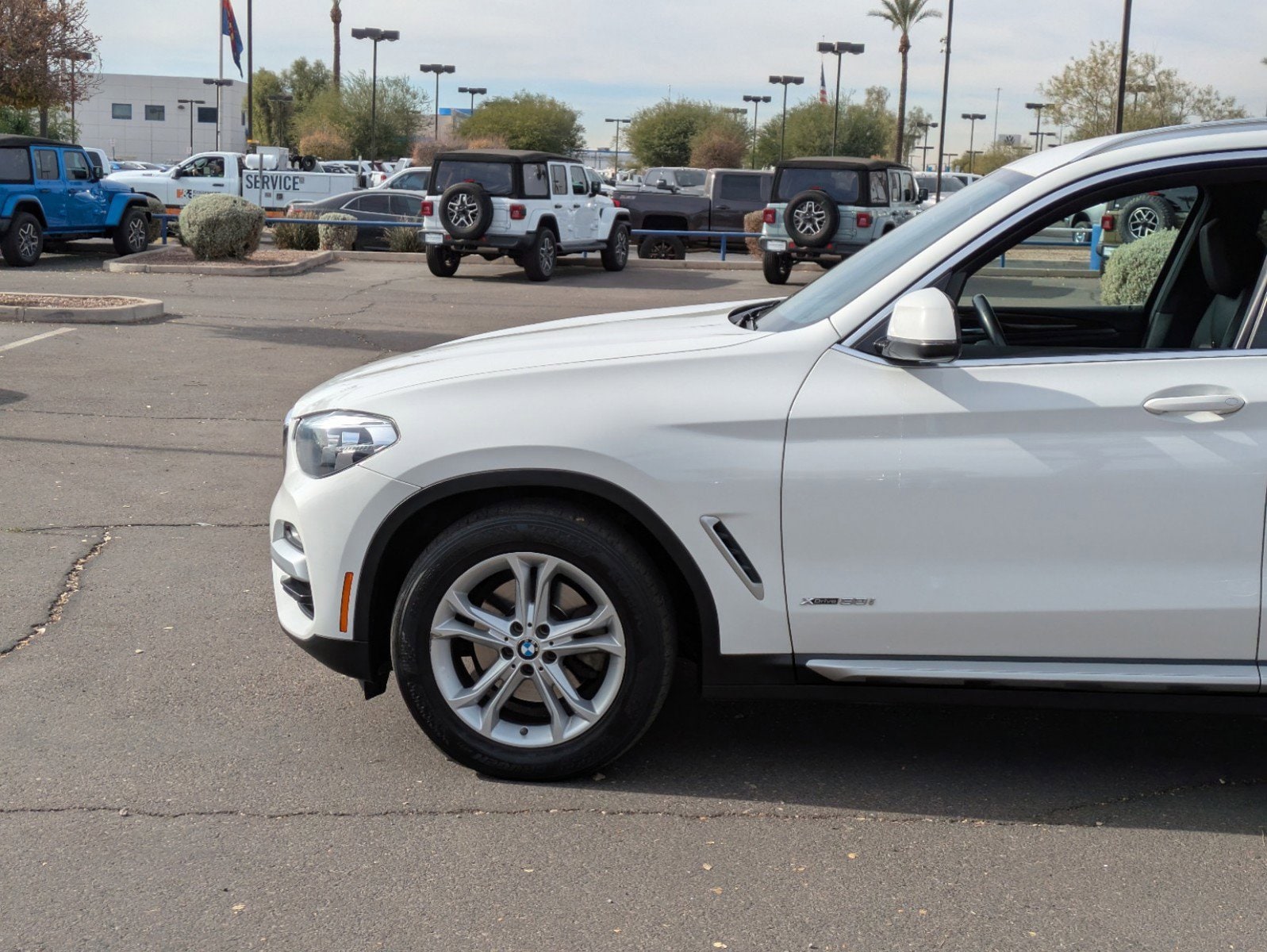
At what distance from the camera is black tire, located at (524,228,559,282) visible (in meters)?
21.8

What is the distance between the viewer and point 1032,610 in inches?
145

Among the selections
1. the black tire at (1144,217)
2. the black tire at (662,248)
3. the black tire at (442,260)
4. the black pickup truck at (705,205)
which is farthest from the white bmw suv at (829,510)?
the black pickup truck at (705,205)

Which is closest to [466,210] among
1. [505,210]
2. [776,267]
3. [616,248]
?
[505,210]

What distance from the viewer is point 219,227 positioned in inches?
845

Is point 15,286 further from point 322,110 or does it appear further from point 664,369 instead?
point 322,110

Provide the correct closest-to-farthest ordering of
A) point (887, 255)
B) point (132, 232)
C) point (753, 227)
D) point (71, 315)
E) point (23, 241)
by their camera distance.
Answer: point (887, 255) → point (71, 315) → point (23, 241) → point (132, 232) → point (753, 227)

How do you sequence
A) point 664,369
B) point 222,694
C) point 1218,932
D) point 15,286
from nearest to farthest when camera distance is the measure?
point 1218,932 < point 664,369 < point 222,694 < point 15,286

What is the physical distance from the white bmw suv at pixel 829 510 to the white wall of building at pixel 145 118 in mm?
106236

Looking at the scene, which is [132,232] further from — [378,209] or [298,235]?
[378,209]

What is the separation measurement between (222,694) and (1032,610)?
2.62 meters

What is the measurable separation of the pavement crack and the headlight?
5.73ft

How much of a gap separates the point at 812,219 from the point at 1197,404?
18.6 metres

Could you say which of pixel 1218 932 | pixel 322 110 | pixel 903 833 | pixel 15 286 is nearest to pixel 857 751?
pixel 903 833

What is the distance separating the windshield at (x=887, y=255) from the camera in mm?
3908
